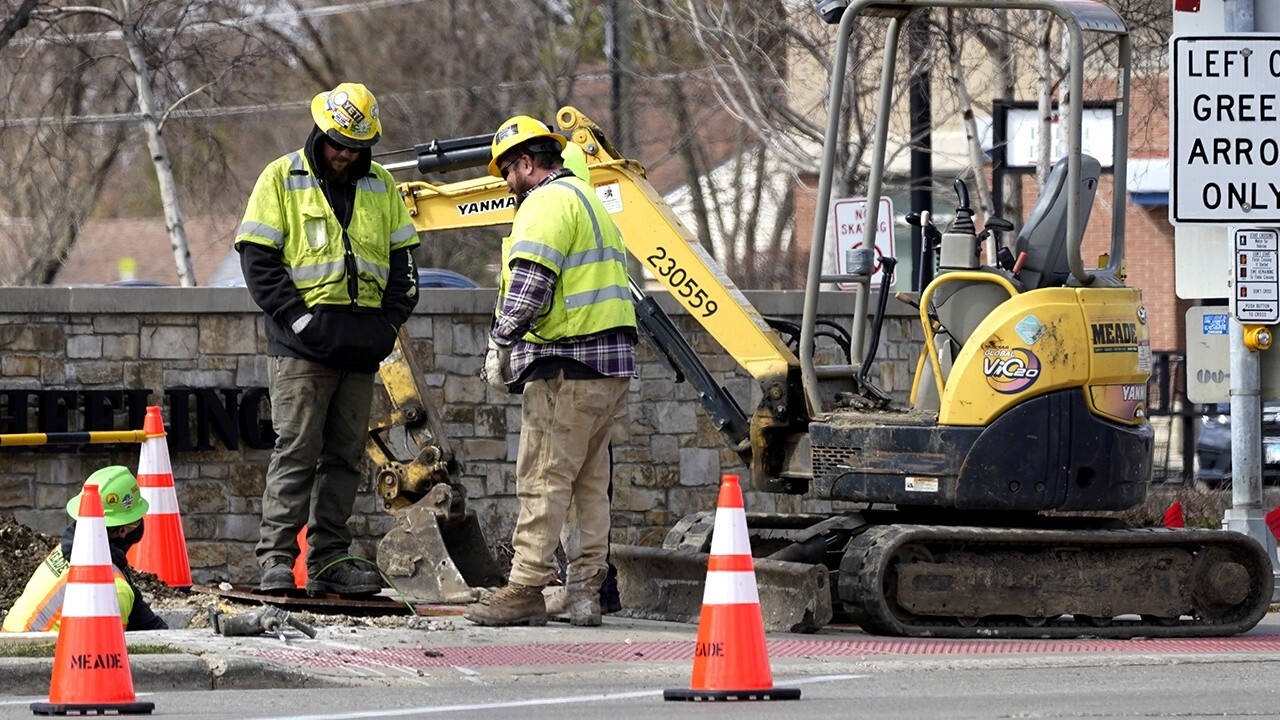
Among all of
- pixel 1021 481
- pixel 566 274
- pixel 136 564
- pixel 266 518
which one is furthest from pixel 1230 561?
pixel 136 564

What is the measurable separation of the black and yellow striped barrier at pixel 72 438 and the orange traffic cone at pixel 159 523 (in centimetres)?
10

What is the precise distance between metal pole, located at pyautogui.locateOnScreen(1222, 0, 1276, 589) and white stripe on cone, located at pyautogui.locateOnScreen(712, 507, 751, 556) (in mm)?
5263

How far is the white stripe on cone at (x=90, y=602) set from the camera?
7.64m

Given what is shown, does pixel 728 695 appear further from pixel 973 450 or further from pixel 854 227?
pixel 854 227

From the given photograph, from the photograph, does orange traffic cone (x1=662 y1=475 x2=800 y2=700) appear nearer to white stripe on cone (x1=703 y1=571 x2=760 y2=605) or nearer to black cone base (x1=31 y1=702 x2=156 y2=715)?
white stripe on cone (x1=703 y1=571 x2=760 y2=605)

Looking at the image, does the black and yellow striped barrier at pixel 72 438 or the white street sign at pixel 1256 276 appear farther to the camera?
the white street sign at pixel 1256 276

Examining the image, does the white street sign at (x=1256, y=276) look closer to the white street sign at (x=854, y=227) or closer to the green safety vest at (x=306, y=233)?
the white street sign at (x=854, y=227)

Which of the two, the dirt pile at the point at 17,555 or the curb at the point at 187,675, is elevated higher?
the dirt pile at the point at 17,555

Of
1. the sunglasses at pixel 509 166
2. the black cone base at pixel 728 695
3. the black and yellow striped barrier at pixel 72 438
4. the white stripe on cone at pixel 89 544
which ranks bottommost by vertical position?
the black cone base at pixel 728 695

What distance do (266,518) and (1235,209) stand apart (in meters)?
5.41

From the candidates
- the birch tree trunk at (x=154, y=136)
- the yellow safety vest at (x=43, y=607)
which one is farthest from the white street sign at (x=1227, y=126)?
the birch tree trunk at (x=154, y=136)

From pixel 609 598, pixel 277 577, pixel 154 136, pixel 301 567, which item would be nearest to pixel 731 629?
pixel 277 577

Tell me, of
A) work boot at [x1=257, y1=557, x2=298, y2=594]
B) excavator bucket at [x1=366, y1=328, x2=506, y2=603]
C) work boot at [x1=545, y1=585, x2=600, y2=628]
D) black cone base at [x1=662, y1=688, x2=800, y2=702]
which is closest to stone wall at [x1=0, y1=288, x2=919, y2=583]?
excavator bucket at [x1=366, y1=328, x2=506, y2=603]

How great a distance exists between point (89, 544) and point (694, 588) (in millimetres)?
3903
